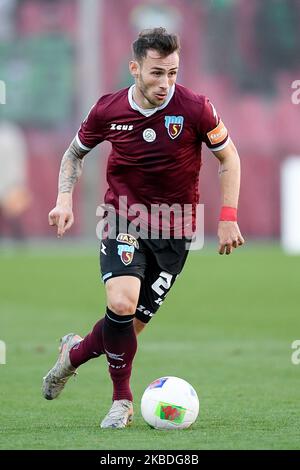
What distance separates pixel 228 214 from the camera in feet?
21.8

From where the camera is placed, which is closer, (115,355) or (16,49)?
(115,355)

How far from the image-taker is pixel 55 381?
23.4 ft

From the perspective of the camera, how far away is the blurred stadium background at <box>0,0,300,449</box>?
33.8 ft

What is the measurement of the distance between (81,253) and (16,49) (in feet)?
24.6

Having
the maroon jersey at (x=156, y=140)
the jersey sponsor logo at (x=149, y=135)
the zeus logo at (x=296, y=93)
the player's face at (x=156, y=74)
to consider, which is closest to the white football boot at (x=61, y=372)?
the maroon jersey at (x=156, y=140)

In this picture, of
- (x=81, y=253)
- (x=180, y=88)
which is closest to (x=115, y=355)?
(x=180, y=88)

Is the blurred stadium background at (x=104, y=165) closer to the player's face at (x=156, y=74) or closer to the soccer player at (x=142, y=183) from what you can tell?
the soccer player at (x=142, y=183)

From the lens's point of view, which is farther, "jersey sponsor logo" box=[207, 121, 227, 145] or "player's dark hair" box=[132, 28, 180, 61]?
"jersey sponsor logo" box=[207, 121, 227, 145]

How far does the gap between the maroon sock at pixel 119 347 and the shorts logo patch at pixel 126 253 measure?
301 mm

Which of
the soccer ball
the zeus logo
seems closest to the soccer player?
the soccer ball

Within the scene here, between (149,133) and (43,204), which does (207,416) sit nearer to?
(149,133)

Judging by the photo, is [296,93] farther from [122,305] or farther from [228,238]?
[122,305]

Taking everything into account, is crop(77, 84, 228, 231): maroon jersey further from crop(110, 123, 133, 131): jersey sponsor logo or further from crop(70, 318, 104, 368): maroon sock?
crop(70, 318, 104, 368): maroon sock

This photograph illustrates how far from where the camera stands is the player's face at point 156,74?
657cm
